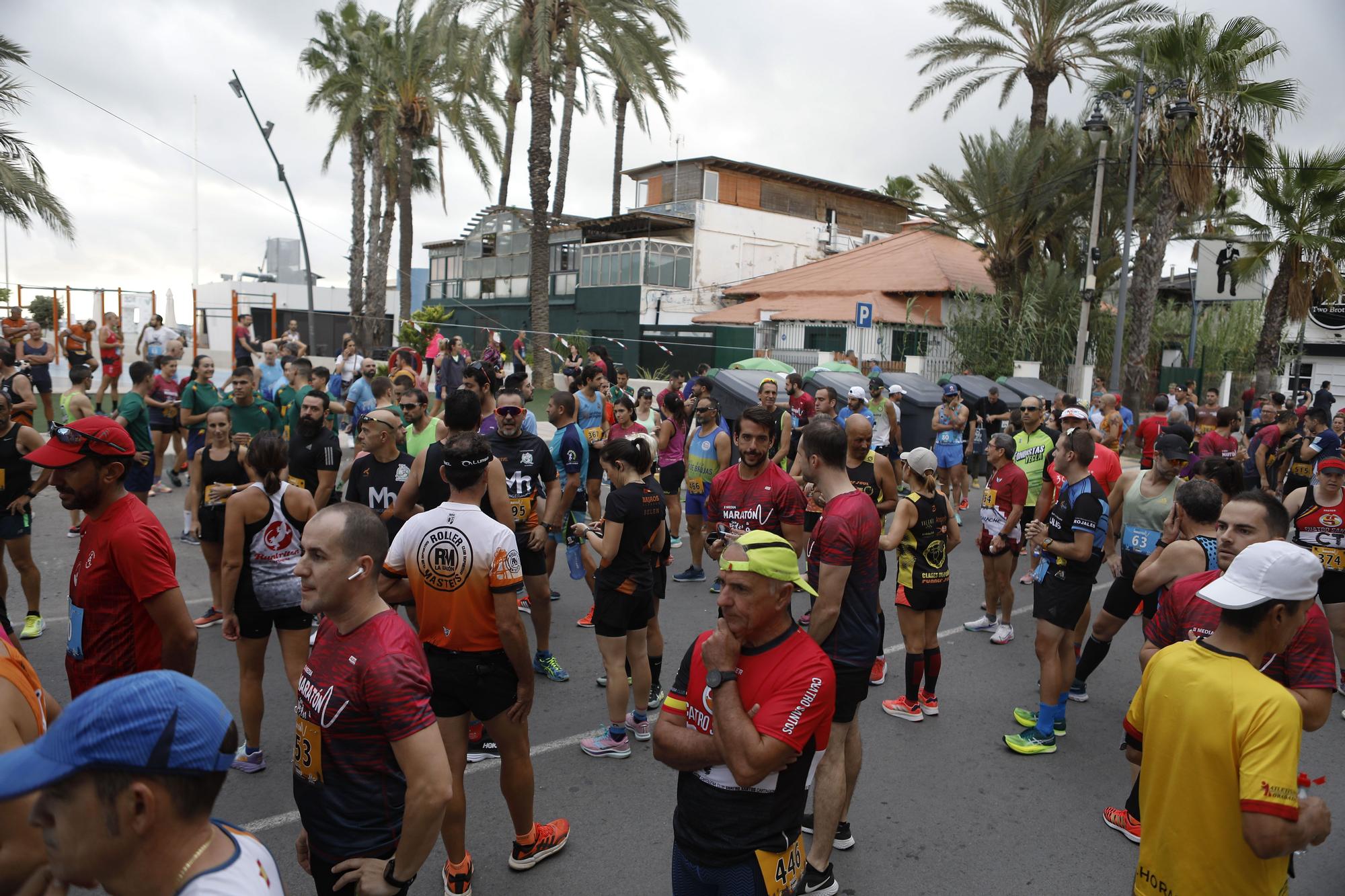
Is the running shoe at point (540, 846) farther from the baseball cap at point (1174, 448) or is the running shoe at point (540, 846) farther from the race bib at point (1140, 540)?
the baseball cap at point (1174, 448)

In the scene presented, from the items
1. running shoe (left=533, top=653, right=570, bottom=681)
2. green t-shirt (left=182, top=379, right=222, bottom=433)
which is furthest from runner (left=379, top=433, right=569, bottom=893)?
green t-shirt (left=182, top=379, right=222, bottom=433)

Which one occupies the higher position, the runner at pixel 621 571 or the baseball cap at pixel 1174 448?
the baseball cap at pixel 1174 448

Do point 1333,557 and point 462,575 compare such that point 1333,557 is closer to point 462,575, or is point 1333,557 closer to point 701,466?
point 701,466

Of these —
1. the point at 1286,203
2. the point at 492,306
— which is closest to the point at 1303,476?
the point at 1286,203

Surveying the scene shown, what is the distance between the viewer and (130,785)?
1402 mm

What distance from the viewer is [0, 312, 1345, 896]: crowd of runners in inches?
68.0

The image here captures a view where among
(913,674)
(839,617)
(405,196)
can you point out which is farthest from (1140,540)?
(405,196)

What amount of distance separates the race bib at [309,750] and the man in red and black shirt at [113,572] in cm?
101

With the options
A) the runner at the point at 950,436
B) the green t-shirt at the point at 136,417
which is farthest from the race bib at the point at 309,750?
the runner at the point at 950,436

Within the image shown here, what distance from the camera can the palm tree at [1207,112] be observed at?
741 inches

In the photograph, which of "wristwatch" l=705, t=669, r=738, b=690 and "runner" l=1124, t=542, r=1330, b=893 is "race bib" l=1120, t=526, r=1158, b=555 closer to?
"runner" l=1124, t=542, r=1330, b=893

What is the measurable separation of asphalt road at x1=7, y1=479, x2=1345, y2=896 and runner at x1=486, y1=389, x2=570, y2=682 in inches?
15.7

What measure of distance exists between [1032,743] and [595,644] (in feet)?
11.0

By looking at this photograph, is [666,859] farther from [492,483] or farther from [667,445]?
[667,445]
